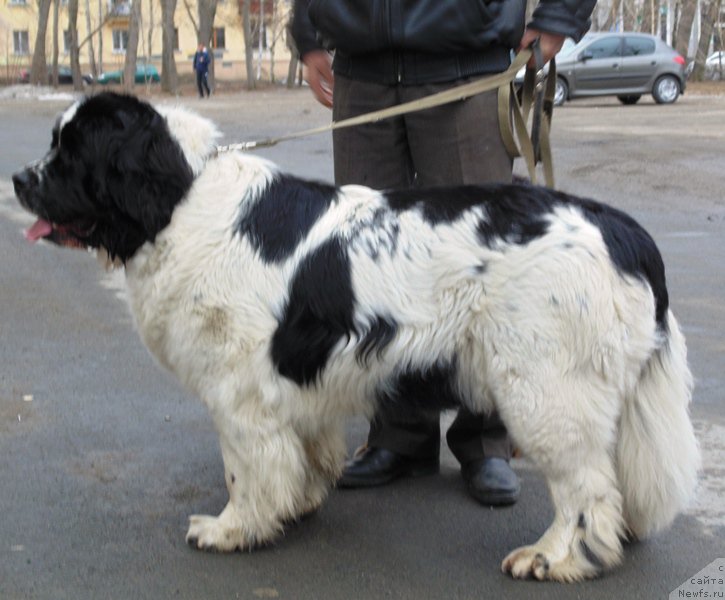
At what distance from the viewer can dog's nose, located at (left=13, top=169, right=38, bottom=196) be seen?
12.2 ft

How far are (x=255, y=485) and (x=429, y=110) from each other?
1.69m

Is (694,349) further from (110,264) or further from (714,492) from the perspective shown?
(110,264)

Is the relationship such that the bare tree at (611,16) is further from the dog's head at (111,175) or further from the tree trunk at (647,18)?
the dog's head at (111,175)

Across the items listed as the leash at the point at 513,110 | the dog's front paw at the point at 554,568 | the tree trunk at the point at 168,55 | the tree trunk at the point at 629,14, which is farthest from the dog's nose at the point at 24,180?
the tree trunk at the point at 629,14

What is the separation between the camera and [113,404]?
561 centimetres

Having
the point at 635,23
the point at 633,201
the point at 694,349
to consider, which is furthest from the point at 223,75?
the point at 694,349

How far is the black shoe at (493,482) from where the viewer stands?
4340 millimetres

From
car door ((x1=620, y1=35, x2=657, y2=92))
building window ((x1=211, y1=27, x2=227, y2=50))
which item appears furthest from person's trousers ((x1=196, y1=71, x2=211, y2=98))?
building window ((x1=211, y1=27, x2=227, y2=50))

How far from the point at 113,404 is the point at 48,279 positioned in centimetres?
343

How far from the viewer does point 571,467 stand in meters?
3.58

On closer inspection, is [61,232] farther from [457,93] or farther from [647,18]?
[647,18]

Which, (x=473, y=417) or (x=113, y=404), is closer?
(x=473, y=417)

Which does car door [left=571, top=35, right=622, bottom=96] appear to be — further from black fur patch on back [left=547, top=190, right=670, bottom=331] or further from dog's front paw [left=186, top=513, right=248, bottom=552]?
dog's front paw [left=186, top=513, right=248, bottom=552]

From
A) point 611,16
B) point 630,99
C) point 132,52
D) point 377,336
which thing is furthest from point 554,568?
point 611,16
